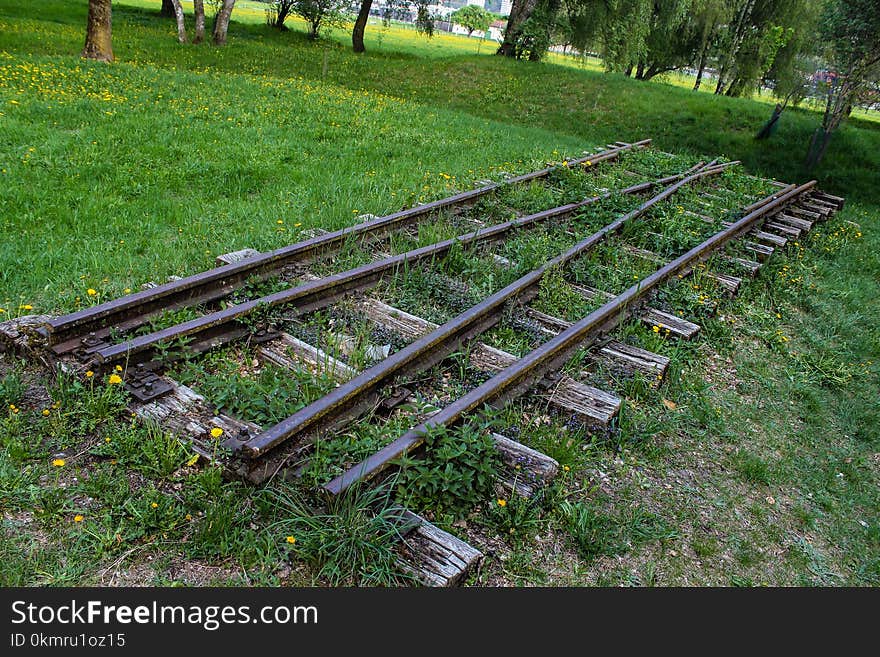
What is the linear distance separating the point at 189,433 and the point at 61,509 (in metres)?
0.71

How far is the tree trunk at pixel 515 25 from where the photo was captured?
2534 cm

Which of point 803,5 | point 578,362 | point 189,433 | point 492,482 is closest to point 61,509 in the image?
point 189,433

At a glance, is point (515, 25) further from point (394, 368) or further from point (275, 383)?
point (275, 383)

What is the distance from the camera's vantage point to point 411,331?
4984mm

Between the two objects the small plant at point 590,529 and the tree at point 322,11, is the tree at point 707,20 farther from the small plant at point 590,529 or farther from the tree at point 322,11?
the small plant at point 590,529

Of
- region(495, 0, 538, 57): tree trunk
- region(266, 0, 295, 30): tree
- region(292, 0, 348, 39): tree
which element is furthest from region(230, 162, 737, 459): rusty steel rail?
region(266, 0, 295, 30): tree

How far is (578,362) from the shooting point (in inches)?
191

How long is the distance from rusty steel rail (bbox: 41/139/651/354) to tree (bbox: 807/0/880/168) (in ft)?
→ 35.3

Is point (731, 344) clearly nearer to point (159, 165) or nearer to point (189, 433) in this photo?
point (189, 433)

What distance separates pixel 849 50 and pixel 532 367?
12.9 metres

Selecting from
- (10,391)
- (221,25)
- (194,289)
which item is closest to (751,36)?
(221,25)

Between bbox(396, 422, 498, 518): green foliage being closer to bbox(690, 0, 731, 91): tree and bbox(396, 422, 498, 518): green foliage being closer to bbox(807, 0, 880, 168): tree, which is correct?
bbox(807, 0, 880, 168): tree

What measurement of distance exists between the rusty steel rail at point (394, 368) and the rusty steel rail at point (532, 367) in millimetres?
412

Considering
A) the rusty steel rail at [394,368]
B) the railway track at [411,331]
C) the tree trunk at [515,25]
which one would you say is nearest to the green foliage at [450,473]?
the railway track at [411,331]
